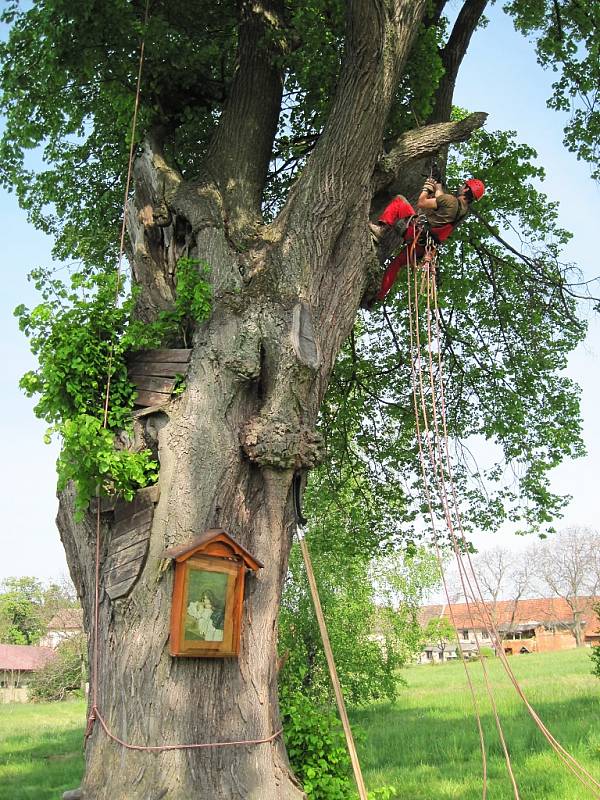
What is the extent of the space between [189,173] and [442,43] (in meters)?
3.64

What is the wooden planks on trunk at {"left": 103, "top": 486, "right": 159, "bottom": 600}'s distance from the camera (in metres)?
4.86

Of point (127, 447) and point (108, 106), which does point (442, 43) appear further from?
point (127, 447)

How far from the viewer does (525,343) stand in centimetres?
1102

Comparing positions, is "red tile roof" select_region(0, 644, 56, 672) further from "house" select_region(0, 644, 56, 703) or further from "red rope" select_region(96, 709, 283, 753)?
"red rope" select_region(96, 709, 283, 753)

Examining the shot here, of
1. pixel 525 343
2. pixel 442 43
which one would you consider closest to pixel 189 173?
pixel 442 43

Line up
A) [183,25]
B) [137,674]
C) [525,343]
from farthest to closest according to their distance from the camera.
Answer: [525,343] < [183,25] < [137,674]

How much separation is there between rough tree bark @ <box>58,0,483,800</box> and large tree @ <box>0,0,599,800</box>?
2 centimetres

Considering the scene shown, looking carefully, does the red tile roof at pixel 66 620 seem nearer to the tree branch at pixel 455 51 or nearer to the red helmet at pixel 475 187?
the tree branch at pixel 455 51

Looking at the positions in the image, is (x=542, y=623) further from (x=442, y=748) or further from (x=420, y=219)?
(x=420, y=219)

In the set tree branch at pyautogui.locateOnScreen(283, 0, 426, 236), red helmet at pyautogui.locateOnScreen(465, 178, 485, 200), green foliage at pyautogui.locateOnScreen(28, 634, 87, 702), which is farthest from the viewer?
green foliage at pyautogui.locateOnScreen(28, 634, 87, 702)

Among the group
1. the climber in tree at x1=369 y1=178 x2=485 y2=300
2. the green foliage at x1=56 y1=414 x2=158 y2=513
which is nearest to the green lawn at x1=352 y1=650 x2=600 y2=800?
the green foliage at x1=56 y1=414 x2=158 y2=513

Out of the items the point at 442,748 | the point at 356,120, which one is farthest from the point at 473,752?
the point at 356,120

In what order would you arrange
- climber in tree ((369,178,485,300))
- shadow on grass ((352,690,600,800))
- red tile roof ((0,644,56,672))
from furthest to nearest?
red tile roof ((0,644,56,672)) < shadow on grass ((352,690,600,800)) < climber in tree ((369,178,485,300))

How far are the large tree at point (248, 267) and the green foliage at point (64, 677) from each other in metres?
22.2
